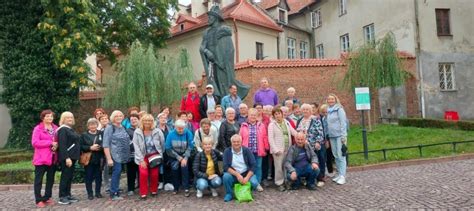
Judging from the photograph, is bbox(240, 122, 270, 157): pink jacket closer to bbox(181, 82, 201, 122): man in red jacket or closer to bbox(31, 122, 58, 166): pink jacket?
bbox(181, 82, 201, 122): man in red jacket

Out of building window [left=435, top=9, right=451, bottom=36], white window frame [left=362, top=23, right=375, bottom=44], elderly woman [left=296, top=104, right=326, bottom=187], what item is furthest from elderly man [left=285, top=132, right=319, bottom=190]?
white window frame [left=362, top=23, right=375, bottom=44]

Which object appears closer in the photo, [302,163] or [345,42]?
[302,163]

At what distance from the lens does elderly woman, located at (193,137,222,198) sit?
7.73m

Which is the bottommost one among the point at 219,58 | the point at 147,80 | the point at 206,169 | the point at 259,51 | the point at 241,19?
the point at 206,169

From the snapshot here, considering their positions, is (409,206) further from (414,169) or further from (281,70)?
(281,70)

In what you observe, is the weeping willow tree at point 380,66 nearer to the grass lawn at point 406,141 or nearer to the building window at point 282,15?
the grass lawn at point 406,141

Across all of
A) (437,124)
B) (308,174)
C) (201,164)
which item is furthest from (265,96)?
(437,124)

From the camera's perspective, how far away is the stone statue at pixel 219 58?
34.9 ft

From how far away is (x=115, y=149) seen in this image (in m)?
7.98

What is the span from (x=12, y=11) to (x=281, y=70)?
13819 mm

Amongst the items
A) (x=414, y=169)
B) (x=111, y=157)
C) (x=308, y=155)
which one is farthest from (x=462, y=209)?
(x=111, y=157)

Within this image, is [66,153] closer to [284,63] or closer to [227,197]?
[227,197]

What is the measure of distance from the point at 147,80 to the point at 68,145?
11277 millimetres

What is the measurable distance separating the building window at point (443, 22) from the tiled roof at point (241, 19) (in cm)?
1154
